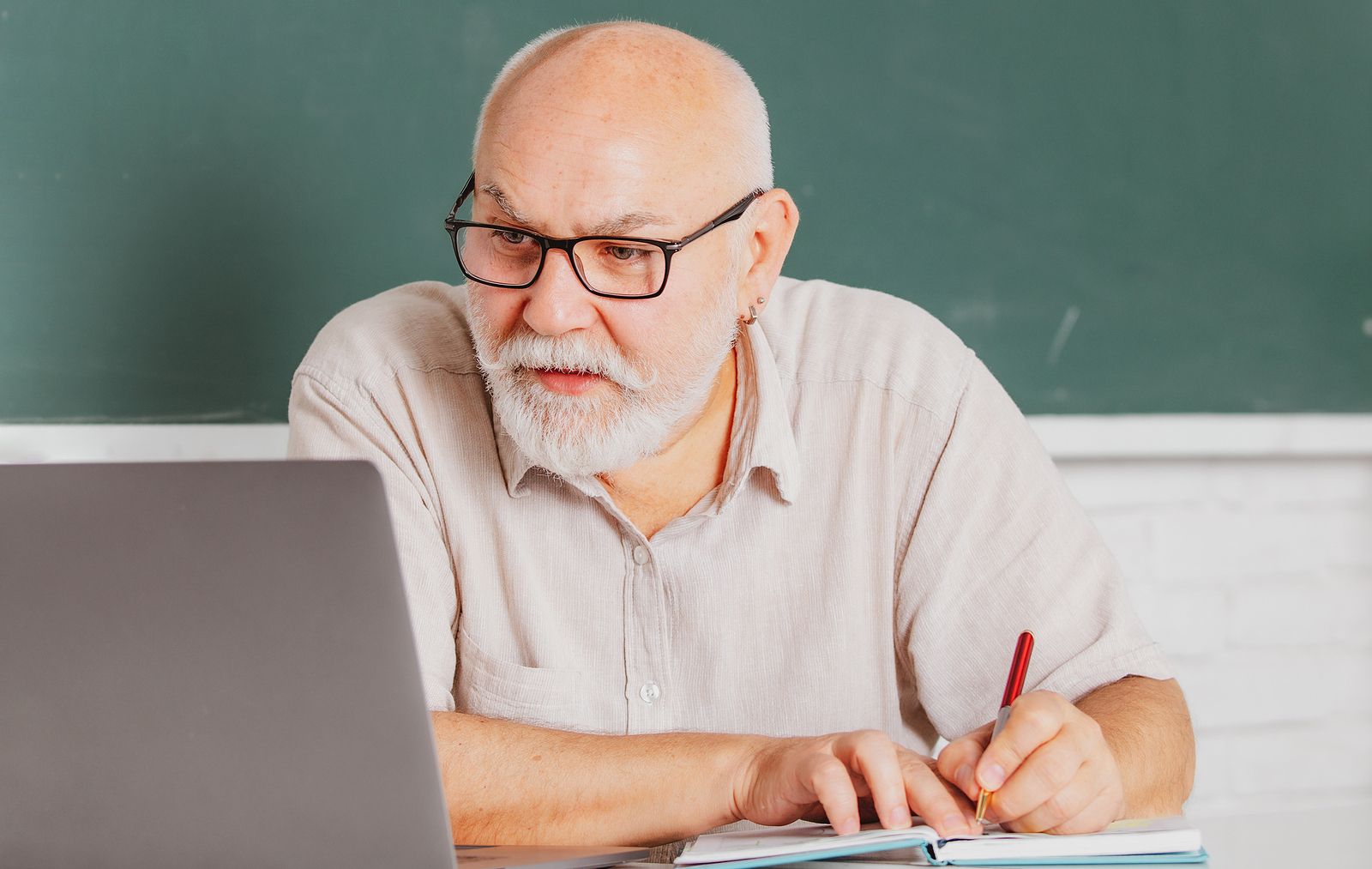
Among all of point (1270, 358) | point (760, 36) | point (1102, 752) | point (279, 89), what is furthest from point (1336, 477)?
point (279, 89)

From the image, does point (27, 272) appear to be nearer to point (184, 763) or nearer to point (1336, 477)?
point (184, 763)

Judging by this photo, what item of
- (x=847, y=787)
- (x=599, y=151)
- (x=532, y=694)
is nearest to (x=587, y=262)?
(x=599, y=151)

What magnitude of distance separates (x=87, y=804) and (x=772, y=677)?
0.84 meters

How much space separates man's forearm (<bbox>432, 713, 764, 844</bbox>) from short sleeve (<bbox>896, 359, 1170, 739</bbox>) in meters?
0.46

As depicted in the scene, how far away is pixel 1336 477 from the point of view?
2.23m

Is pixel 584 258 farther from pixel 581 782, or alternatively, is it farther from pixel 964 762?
pixel 964 762

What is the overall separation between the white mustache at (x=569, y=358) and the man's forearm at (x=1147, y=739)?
1.91 feet

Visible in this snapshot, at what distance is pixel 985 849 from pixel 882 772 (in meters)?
0.10

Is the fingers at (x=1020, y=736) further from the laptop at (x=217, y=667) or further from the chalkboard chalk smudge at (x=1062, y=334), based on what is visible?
the chalkboard chalk smudge at (x=1062, y=334)

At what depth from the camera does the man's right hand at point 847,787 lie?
0.91 meters

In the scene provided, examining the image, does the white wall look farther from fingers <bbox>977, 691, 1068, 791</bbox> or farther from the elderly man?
fingers <bbox>977, 691, 1068, 791</bbox>

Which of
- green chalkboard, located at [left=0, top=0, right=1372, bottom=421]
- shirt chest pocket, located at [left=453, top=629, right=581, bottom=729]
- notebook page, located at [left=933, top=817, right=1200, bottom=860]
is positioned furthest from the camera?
green chalkboard, located at [left=0, top=0, right=1372, bottom=421]

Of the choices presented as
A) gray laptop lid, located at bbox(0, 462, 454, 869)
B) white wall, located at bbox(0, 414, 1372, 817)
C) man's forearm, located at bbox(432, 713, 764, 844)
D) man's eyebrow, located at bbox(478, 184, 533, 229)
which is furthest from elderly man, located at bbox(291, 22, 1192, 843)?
white wall, located at bbox(0, 414, 1372, 817)

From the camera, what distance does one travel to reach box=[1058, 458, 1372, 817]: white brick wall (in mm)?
2143
